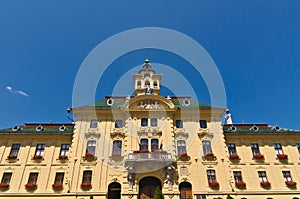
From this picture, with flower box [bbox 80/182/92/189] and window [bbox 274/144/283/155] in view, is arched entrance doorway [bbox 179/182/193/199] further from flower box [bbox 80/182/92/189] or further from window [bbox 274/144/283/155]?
window [bbox 274/144/283/155]

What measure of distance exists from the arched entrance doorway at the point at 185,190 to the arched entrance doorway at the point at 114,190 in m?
7.73

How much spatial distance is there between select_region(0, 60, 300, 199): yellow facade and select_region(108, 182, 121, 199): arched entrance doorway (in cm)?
12

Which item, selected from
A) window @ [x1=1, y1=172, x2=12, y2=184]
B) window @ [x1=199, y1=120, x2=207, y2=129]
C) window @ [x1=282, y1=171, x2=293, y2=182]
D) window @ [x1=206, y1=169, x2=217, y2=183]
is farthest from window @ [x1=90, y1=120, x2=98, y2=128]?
window @ [x1=282, y1=171, x2=293, y2=182]

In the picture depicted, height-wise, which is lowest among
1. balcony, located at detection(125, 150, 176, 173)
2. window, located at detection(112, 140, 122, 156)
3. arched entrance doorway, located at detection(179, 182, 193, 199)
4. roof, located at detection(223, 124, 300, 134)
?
arched entrance doorway, located at detection(179, 182, 193, 199)

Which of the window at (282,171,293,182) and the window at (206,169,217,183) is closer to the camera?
the window at (206,169,217,183)

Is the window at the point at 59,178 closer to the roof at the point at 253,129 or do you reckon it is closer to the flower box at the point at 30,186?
the flower box at the point at 30,186

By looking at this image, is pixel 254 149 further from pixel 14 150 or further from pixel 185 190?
pixel 14 150

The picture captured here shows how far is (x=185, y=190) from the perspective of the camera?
29.7 metres

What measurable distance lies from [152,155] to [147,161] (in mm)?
955

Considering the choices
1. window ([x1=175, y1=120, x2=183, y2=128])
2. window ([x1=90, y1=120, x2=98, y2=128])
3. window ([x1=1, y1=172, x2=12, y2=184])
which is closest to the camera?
window ([x1=1, y1=172, x2=12, y2=184])

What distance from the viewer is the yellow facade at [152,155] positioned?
2956cm

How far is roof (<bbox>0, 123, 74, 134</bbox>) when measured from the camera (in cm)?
3369

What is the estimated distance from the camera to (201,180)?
3023cm

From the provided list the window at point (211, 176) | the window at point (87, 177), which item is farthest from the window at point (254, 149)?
the window at point (87, 177)
